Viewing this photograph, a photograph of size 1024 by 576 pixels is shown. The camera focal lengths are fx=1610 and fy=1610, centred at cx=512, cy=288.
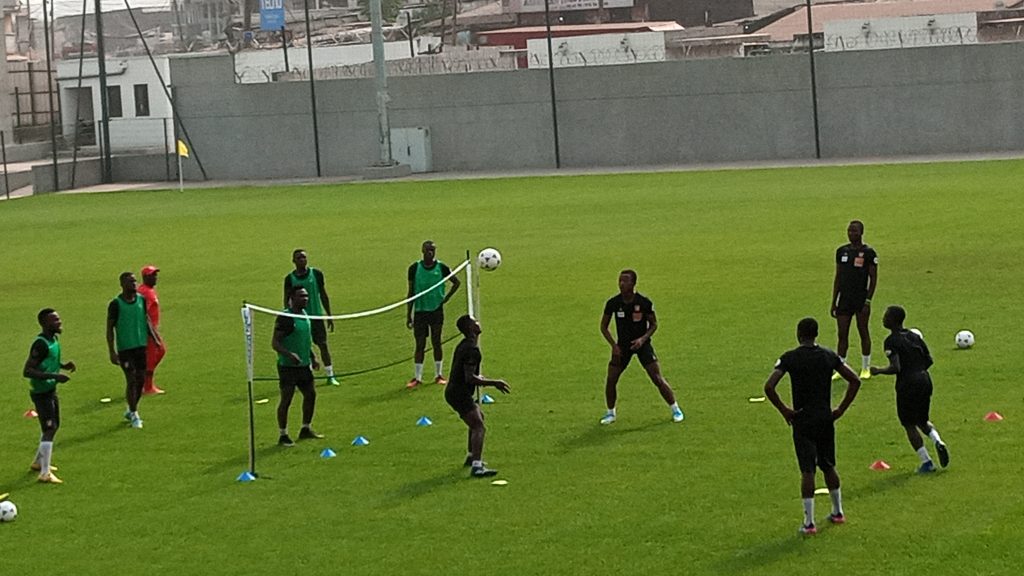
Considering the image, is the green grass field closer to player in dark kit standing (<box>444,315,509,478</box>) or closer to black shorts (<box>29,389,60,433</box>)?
player in dark kit standing (<box>444,315,509,478</box>)

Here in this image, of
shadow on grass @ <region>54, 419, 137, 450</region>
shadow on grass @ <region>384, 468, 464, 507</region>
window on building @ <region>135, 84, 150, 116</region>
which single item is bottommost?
shadow on grass @ <region>384, 468, 464, 507</region>

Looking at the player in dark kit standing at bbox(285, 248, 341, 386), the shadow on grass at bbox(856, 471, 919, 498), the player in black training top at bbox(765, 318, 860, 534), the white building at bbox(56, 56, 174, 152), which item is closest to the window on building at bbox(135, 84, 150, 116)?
the white building at bbox(56, 56, 174, 152)

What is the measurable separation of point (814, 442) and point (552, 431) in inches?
214

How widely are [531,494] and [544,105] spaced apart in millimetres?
55307

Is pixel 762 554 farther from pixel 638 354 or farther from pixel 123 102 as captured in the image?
pixel 123 102

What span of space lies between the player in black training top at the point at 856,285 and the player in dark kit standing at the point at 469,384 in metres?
6.26

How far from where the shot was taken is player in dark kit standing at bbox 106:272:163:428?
2033 centimetres

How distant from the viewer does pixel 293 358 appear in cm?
1847

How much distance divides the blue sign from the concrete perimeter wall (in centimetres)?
1162

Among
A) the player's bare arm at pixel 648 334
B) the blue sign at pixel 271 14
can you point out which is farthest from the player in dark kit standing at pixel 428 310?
the blue sign at pixel 271 14

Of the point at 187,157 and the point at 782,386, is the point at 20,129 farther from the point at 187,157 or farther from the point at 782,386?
the point at 782,386

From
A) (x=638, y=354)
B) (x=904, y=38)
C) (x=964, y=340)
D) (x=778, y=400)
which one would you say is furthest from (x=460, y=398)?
(x=904, y=38)

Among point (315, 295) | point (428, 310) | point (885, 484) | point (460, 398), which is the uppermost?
point (315, 295)

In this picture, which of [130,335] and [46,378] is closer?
[46,378]
